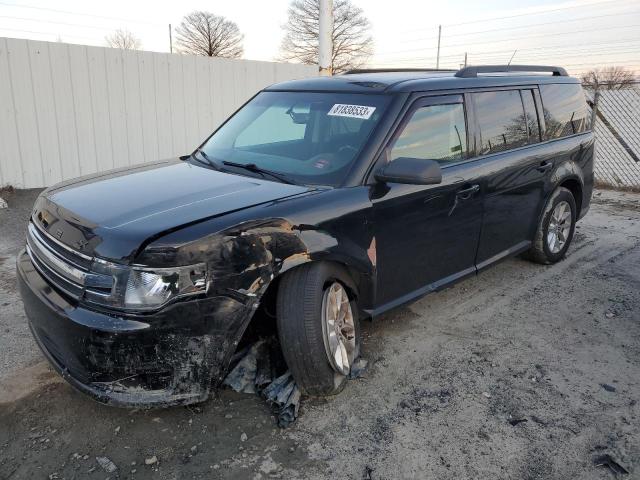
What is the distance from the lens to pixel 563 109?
525cm

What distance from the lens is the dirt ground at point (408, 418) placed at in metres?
2.63

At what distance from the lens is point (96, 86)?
8.53 metres

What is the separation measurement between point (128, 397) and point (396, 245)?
1.80 m

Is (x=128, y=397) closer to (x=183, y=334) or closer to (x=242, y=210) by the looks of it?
(x=183, y=334)

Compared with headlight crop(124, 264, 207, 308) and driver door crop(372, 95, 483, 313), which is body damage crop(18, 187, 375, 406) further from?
driver door crop(372, 95, 483, 313)

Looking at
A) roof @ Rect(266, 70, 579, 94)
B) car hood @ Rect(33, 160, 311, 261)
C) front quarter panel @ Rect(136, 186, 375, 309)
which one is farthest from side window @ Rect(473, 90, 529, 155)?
car hood @ Rect(33, 160, 311, 261)

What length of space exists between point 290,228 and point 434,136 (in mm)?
1513

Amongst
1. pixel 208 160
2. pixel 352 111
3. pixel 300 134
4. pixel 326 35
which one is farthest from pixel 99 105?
pixel 352 111

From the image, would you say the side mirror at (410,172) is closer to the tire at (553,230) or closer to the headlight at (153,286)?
the headlight at (153,286)

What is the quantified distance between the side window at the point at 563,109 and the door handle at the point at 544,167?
0.83ft

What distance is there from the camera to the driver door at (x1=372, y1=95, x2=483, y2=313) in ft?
11.2

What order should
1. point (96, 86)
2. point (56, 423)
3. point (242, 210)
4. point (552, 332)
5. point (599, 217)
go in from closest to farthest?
point (242, 210)
point (56, 423)
point (552, 332)
point (599, 217)
point (96, 86)

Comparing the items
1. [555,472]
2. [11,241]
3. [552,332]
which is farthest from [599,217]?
[11,241]

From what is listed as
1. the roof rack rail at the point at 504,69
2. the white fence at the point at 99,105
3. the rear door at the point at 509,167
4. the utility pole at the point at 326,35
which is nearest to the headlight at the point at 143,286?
the rear door at the point at 509,167
